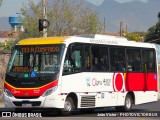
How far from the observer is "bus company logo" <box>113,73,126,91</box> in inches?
970

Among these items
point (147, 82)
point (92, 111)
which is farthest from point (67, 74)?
point (147, 82)

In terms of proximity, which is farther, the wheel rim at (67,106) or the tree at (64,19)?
the tree at (64,19)

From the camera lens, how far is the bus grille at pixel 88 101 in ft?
73.9

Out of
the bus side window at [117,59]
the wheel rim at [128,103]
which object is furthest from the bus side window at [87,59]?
the wheel rim at [128,103]

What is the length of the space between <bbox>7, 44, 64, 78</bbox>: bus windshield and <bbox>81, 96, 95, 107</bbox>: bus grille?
1911 millimetres

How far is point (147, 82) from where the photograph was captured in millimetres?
27125

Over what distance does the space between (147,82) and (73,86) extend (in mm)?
6088

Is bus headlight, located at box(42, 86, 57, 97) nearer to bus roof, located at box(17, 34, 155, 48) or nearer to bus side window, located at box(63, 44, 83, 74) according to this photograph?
bus side window, located at box(63, 44, 83, 74)

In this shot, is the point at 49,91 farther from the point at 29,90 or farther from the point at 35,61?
the point at 35,61

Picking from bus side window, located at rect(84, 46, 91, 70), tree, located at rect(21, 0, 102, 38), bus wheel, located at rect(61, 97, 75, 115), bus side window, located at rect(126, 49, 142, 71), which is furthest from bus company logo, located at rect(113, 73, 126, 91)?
tree, located at rect(21, 0, 102, 38)

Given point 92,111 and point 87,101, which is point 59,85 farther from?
point 92,111

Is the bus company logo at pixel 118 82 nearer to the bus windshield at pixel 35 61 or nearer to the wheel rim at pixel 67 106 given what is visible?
the wheel rim at pixel 67 106

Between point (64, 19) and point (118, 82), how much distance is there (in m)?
29.5

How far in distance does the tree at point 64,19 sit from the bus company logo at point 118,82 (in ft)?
91.3
